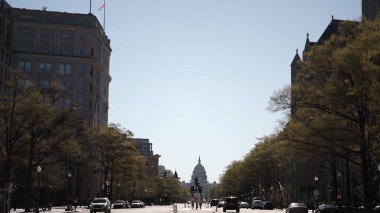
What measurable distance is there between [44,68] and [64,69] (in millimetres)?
4613

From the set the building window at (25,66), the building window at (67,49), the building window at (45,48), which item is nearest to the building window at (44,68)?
the building window at (25,66)

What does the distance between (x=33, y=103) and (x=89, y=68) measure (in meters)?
86.9

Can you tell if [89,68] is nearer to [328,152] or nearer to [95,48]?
[95,48]

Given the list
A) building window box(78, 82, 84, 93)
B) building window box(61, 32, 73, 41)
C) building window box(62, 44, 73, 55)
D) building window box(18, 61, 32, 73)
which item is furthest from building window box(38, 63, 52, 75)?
building window box(78, 82, 84, 93)

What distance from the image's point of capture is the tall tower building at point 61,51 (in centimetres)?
13550

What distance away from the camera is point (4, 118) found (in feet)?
186

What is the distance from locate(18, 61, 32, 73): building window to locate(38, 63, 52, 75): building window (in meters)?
2.26

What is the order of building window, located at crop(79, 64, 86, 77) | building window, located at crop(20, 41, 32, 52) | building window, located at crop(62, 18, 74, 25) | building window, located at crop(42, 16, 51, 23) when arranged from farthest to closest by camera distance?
1. building window, located at crop(79, 64, 86, 77)
2. building window, located at crop(62, 18, 74, 25)
3. building window, located at crop(42, 16, 51, 23)
4. building window, located at crop(20, 41, 32, 52)

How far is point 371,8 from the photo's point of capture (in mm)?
83812

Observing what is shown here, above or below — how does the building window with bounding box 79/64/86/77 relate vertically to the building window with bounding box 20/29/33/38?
below

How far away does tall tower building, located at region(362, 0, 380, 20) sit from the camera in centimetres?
8089

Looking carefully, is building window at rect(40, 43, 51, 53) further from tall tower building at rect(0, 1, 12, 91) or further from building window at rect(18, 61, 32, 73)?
tall tower building at rect(0, 1, 12, 91)

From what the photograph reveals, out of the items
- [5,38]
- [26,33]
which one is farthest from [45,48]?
[5,38]

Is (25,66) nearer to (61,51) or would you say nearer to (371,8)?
(61,51)
